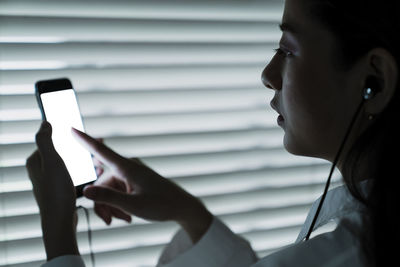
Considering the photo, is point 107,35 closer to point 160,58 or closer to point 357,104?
point 160,58

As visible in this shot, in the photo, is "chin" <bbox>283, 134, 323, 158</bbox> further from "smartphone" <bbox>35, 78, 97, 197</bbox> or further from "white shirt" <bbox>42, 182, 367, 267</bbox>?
"smartphone" <bbox>35, 78, 97, 197</bbox>

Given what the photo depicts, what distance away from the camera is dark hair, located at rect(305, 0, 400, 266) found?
2.30ft

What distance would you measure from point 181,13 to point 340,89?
1.36 ft

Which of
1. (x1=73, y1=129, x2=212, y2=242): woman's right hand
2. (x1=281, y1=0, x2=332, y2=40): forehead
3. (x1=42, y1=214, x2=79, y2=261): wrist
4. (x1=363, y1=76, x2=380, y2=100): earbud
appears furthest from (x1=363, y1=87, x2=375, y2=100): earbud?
(x1=42, y1=214, x2=79, y2=261): wrist

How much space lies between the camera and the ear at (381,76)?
2.30ft

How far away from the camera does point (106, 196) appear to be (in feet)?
2.69

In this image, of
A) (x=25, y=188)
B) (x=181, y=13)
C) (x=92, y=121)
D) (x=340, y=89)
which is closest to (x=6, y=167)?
(x=25, y=188)

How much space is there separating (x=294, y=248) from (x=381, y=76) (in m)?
0.29

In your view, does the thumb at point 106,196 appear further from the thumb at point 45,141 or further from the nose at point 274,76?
the nose at point 274,76

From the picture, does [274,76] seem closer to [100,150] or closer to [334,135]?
[334,135]

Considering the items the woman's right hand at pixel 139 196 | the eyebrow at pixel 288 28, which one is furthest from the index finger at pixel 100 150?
the eyebrow at pixel 288 28

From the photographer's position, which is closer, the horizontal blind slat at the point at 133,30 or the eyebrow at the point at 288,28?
the eyebrow at the point at 288,28

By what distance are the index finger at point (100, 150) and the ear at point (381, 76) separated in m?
0.44

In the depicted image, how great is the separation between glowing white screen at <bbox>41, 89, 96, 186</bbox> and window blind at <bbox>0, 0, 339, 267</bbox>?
9 cm
